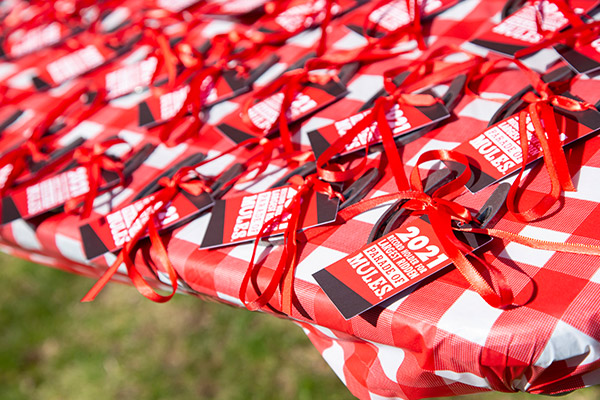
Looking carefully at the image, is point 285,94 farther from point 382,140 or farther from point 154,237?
point 154,237

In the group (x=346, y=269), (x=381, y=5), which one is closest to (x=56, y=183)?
(x=346, y=269)

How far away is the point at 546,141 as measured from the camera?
29.1 inches

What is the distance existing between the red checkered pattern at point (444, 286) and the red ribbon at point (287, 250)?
2 centimetres

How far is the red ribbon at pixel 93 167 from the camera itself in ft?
3.38

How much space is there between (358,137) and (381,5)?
19.5 inches

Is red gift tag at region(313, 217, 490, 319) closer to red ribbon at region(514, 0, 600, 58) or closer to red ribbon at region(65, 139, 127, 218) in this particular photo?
red ribbon at region(514, 0, 600, 58)

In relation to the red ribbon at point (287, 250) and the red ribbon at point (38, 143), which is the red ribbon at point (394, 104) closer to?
the red ribbon at point (287, 250)

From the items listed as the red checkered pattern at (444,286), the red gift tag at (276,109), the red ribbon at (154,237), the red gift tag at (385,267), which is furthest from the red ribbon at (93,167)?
the red gift tag at (385,267)

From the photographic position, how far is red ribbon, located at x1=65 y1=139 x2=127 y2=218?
1.03m

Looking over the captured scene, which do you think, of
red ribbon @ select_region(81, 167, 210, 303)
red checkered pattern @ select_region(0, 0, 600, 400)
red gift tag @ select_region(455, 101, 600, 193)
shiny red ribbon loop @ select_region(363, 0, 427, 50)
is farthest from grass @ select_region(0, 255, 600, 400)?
shiny red ribbon loop @ select_region(363, 0, 427, 50)

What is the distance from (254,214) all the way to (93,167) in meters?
0.45

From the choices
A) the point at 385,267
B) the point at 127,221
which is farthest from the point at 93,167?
the point at 385,267

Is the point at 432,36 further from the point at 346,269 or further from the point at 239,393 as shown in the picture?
the point at 239,393

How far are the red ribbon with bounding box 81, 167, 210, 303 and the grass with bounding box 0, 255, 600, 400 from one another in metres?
0.73
